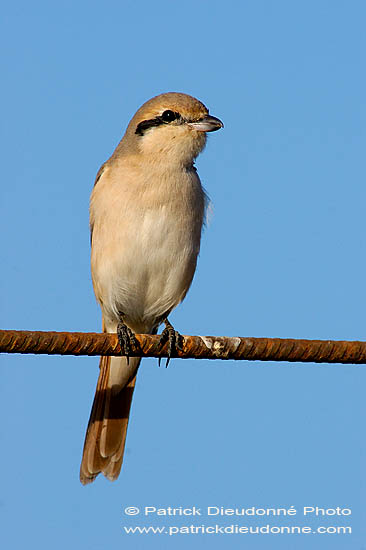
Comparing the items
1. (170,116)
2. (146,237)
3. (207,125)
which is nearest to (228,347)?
(146,237)

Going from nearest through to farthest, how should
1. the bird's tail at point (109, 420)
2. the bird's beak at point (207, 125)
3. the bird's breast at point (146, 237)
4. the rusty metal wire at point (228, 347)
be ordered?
the rusty metal wire at point (228, 347)
the bird's breast at point (146, 237)
the bird's beak at point (207, 125)
the bird's tail at point (109, 420)

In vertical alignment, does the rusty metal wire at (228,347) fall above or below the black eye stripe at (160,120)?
below

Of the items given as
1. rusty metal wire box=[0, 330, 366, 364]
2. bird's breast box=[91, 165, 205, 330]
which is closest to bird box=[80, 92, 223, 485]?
bird's breast box=[91, 165, 205, 330]

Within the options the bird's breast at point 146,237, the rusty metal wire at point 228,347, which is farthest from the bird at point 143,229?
the rusty metal wire at point 228,347

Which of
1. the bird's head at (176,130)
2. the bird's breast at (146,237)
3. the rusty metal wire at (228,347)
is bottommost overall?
the rusty metal wire at (228,347)

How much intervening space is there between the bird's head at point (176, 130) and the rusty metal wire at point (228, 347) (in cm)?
235

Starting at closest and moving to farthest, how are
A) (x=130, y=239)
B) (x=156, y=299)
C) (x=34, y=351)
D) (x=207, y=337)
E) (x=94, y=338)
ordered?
1. (x=34, y=351)
2. (x=94, y=338)
3. (x=207, y=337)
4. (x=130, y=239)
5. (x=156, y=299)

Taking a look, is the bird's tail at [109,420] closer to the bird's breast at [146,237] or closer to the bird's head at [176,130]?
the bird's breast at [146,237]

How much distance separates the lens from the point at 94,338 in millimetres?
3328

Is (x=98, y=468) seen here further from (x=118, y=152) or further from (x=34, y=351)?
(x=34, y=351)

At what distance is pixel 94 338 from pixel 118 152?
2987mm

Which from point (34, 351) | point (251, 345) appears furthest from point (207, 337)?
point (34, 351)

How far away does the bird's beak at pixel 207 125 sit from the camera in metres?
5.61

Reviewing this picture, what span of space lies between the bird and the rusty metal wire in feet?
5.27
